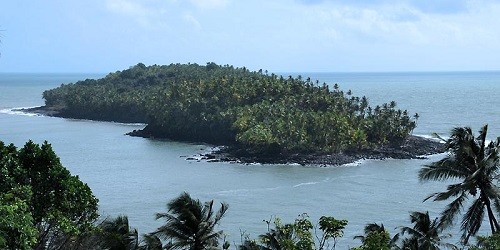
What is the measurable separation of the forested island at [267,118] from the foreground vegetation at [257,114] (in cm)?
12

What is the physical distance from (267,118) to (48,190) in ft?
237

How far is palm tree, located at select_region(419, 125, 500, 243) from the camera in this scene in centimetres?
2045

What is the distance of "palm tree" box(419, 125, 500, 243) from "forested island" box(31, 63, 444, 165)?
178 feet

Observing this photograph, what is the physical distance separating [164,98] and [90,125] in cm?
1813

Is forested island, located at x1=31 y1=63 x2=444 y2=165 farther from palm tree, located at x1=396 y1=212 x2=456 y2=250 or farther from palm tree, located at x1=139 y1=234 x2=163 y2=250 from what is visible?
palm tree, located at x1=139 y1=234 x2=163 y2=250

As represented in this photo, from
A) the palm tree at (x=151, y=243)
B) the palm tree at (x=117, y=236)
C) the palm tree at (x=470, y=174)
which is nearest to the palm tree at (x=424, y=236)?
the palm tree at (x=470, y=174)

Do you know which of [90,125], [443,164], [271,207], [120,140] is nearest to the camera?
[443,164]

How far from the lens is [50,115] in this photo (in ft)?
455

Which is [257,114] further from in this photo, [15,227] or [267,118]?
[15,227]

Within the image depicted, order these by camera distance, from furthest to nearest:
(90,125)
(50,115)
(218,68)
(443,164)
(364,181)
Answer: (218,68) < (50,115) < (90,125) < (364,181) < (443,164)

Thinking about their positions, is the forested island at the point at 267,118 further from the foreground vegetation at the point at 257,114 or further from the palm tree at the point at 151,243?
the palm tree at the point at 151,243

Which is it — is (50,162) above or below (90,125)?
above

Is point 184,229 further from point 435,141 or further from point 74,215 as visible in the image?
point 435,141

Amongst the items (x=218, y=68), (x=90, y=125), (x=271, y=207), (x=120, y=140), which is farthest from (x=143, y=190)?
(x=218, y=68)
